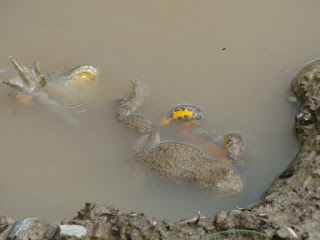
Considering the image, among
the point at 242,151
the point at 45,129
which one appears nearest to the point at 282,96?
the point at 242,151

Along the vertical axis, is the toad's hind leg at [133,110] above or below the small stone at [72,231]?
above

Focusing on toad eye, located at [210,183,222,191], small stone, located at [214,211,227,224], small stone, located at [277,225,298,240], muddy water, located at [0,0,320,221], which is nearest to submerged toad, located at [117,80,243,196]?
toad eye, located at [210,183,222,191]

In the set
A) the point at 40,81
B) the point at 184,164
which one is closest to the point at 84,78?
the point at 40,81

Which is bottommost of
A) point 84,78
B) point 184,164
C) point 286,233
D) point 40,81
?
point 286,233

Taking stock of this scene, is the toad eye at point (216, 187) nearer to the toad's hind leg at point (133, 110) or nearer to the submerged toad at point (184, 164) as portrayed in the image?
the submerged toad at point (184, 164)

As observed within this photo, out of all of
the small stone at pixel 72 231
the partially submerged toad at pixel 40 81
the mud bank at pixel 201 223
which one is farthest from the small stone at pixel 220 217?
the partially submerged toad at pixel 40 81

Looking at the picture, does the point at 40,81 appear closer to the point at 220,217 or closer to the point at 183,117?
the point at 183,117
